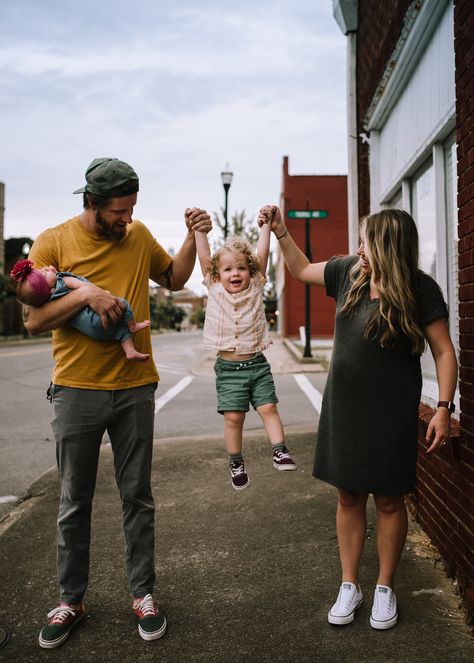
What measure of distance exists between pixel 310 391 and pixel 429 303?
1065cm

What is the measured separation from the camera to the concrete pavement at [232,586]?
9.98 ft

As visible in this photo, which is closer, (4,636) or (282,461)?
(4,636)

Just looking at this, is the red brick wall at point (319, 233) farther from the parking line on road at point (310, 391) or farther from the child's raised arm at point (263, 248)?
the child's raised arm at point (263, 248)

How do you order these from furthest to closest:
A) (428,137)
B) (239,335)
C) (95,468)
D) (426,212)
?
(426,212) < (428,137) < (239,335) < (95,468)

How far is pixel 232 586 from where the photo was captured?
3.75 meters

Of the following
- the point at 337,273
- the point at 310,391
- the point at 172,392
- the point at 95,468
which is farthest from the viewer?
the point at 172,392

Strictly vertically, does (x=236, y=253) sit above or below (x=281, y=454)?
above

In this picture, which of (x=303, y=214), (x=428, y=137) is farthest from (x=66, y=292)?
(x=303, y=214)

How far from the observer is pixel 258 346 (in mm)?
3693

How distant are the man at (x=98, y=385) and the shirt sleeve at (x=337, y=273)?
0.98 m

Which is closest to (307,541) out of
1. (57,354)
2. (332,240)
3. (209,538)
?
(209,538)

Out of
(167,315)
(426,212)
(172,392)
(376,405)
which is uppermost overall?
(167,315)

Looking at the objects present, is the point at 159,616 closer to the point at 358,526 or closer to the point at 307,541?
the point at 358,526

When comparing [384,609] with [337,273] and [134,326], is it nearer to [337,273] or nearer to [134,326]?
[337,273]
